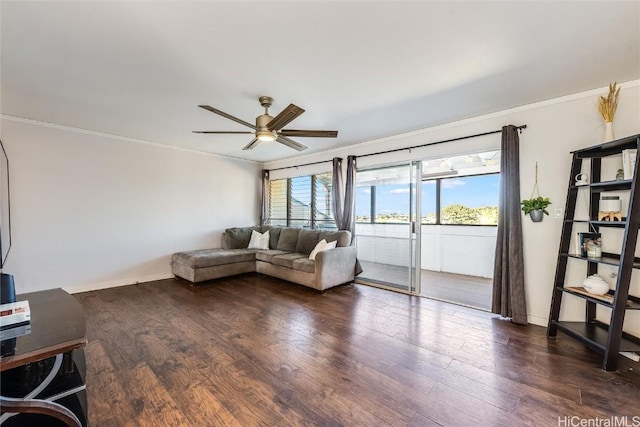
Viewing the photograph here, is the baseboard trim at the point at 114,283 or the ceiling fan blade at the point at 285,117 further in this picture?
the baseboard trim at the point at 114,283

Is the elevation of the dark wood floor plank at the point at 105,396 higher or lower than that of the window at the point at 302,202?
lower

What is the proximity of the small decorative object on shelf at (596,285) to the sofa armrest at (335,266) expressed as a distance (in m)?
2.88

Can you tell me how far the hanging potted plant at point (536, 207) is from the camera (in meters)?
2.85

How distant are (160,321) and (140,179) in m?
2.86

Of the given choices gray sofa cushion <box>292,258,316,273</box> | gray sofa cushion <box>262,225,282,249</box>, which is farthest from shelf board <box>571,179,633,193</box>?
gray sofa cushion <box>262,225,282,249</box>

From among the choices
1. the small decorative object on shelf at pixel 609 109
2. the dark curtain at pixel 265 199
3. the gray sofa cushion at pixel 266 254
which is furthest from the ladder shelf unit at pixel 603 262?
the dark curtain at pixel 265 199

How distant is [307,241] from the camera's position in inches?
202

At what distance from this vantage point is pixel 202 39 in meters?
1.91

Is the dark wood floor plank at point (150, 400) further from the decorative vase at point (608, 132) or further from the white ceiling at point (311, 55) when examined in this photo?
the decorative vase at point (608, 132)

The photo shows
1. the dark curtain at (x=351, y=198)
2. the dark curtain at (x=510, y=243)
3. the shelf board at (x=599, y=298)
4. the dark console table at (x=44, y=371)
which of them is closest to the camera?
the dark console table at (x=44, y=371)

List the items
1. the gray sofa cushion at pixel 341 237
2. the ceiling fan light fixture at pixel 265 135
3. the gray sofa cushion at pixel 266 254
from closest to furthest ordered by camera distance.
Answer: the ceiling fan light fixture at pixel 265 135
the gray sofa cushion at pixel 341 237
the gray sofa cushion at pixel 266 254

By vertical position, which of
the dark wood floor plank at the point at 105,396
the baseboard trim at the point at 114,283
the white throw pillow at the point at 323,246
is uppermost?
the white throw pillow at the point at 323,246

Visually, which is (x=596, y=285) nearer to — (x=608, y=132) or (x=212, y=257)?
(x=608, y=132)

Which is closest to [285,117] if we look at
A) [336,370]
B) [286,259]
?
[336,370]
